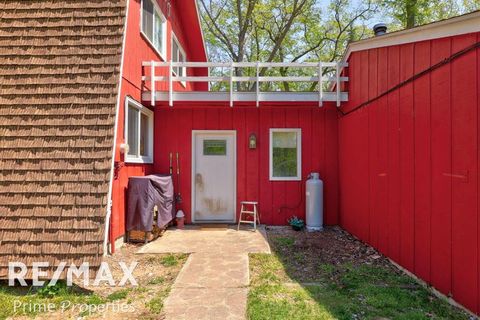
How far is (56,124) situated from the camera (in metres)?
4.36

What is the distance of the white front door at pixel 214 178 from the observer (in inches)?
287

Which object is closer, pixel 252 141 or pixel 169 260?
pixel 169 260

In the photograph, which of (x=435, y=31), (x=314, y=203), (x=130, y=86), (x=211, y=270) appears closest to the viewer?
(x=435, y=31)

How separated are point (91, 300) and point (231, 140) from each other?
178 inches

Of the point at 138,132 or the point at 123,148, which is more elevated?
the point at 138,132

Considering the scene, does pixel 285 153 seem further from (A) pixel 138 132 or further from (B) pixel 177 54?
(B) pixel 177 54

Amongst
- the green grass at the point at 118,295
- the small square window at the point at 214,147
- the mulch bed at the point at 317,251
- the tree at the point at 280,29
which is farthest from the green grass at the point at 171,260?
the tree at the point at 280,29

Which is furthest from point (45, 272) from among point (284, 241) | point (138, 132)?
point (284, 241)

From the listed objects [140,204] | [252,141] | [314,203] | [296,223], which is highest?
[252,141]

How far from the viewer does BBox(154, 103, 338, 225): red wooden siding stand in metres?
7.19

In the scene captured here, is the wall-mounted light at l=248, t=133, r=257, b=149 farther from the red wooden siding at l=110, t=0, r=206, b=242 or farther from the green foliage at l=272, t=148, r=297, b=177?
the red wooden siding at l=110, t=0, r=206, b=242

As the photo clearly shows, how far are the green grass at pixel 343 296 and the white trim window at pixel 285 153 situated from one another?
298cm

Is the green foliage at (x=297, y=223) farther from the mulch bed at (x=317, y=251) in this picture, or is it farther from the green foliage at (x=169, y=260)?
the green foliage at (x=169, y=260)

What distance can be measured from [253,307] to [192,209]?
4.23 meters
